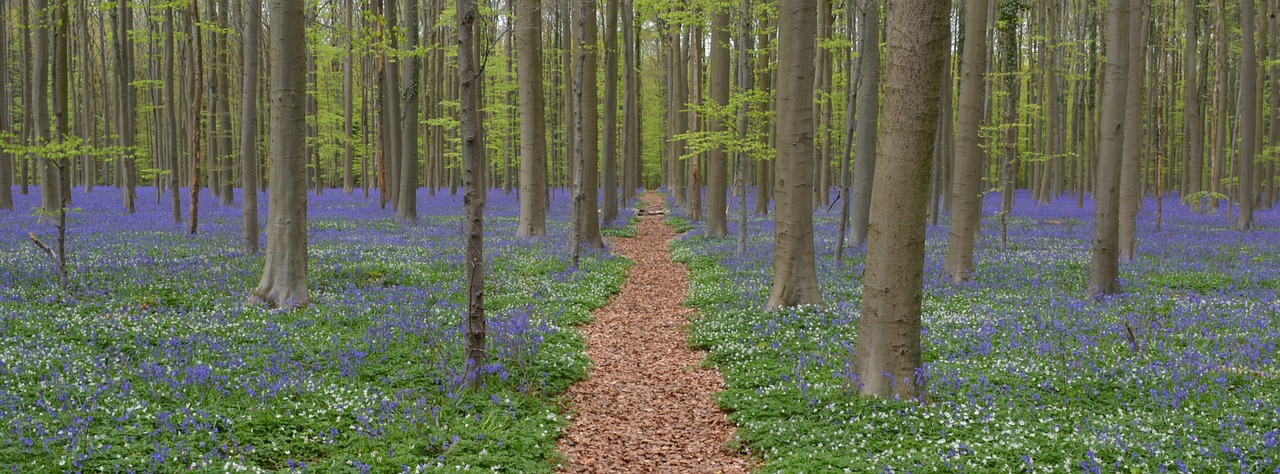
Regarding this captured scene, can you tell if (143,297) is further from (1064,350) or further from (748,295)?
(1064,350)

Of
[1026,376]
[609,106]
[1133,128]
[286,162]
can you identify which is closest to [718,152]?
[609,106]

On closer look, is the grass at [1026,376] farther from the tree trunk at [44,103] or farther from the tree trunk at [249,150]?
the tree trunk at [44,103]

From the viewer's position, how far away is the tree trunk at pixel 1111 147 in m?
11.6

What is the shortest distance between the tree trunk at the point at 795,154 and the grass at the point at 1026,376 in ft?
2.03

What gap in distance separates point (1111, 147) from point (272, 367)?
12.6 m

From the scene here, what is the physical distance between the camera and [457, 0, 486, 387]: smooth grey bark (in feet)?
21.6

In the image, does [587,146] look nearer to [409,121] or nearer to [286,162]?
[409,121]

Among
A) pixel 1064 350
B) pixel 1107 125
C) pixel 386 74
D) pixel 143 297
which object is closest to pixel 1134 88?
pixel 1107 125

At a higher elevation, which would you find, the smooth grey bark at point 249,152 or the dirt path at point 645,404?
the smooth grey bark at point 249,152

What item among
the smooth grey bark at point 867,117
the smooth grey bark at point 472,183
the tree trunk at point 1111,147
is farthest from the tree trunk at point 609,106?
the smooth grey bark at point 472,183

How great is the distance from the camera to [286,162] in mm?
10305

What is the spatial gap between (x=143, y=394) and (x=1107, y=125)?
13.7 m

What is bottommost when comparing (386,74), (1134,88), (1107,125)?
(1107,125)

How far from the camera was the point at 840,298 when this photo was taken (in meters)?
12.0
